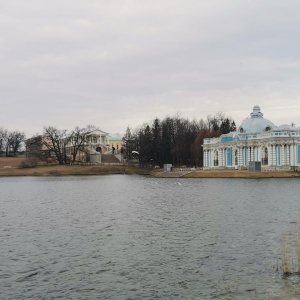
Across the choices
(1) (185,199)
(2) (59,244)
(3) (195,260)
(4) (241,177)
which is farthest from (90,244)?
(4) (241,177)

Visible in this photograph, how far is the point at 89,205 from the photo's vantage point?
149 feet

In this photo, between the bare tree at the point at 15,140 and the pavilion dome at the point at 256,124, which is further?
the bare tree at the point at 15,140

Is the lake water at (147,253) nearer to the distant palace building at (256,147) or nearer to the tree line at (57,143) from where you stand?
the distant palace building at (256,147)

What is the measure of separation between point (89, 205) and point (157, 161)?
85.4 m

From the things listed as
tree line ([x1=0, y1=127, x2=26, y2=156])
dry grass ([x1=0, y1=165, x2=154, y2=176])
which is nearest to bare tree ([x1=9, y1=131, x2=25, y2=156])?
tree line ([x1=0, y1=127, x2=26, y2=156])

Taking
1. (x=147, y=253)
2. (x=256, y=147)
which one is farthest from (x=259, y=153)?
(x=147, y=253)

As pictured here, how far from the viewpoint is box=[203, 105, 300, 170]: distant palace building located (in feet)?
325

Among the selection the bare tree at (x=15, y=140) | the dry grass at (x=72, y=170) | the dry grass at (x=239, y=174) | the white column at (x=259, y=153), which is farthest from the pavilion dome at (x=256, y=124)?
the bare tree at (x=15, y=140)

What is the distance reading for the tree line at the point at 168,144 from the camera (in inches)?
5032

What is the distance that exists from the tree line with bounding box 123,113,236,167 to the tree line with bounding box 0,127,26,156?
60.1 m

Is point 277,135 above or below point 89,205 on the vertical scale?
above

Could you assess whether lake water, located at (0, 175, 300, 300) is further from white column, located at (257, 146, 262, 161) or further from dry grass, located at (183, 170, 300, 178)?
white column, located at (257, 146, 262, 161)

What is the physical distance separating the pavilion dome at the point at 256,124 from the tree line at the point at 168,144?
62.0 ft

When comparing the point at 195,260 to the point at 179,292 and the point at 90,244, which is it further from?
the point at 90,244
